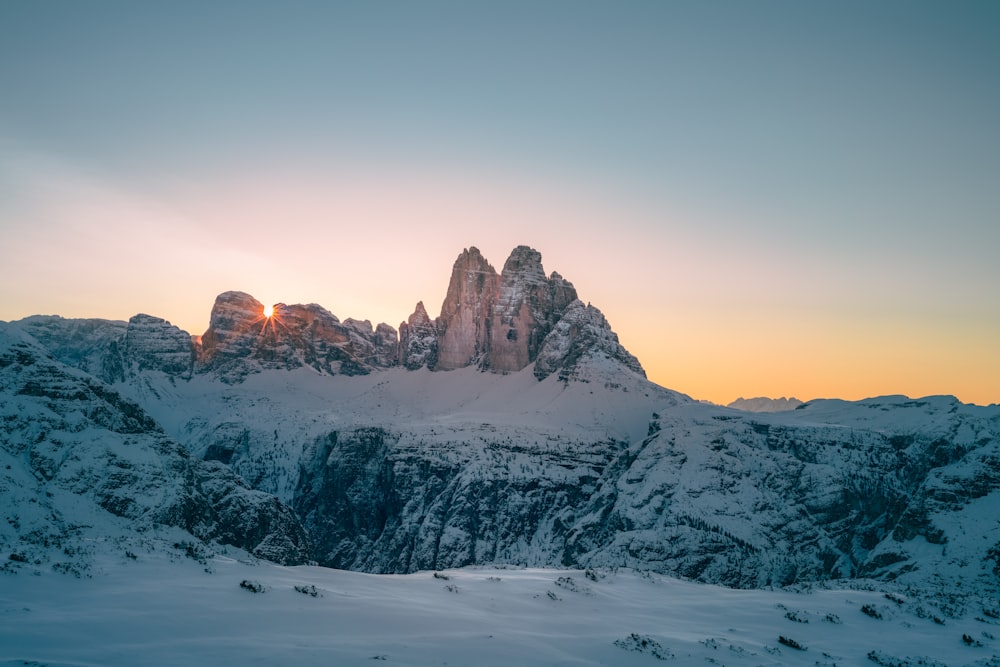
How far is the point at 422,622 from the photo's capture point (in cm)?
2275

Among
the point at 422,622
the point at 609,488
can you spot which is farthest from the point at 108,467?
the point at 422,622

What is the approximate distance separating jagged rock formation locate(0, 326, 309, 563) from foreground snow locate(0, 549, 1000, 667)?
77.6m

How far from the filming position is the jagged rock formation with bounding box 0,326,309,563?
337ft

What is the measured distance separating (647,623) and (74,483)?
10130cm

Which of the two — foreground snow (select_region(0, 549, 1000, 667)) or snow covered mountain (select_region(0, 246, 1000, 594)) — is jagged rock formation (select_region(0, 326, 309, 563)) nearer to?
snow covered mountain (select_region(0, 246, 1000, 594))

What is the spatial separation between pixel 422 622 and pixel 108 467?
4043 inches

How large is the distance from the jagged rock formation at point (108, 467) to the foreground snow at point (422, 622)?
77.6 metres

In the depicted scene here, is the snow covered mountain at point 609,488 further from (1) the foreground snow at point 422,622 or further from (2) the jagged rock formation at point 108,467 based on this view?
(1) the foreground snow at point 422,622

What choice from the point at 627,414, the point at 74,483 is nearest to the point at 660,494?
the point at 627,414

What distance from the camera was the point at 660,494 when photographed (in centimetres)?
13438

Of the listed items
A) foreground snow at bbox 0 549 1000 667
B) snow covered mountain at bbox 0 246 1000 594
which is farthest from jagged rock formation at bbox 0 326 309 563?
foreground snow at bbox 0 549 1000 667

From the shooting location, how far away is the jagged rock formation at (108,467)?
337 feet

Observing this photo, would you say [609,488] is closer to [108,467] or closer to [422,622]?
[108,467]

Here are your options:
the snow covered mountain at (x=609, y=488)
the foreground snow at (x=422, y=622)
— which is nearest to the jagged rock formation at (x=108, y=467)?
the snow covered mountain at (x=609, y=488)
